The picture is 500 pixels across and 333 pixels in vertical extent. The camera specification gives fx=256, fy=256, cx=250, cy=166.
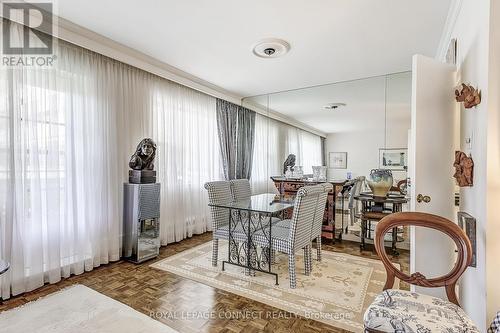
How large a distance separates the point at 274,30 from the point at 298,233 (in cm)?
203

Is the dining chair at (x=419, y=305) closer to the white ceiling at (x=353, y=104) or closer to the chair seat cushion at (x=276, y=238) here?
the chair seat cushion at (x=276, y=238)

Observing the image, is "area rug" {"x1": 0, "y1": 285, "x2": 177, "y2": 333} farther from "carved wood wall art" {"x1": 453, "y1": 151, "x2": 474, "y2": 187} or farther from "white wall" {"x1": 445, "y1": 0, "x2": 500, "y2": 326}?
"carved wood wall art" {"x1": 453, "y1": 151, "x2": 474, "y2": 187}

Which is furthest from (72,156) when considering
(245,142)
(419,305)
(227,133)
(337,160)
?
(337,160)

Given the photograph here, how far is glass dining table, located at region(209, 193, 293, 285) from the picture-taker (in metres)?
2.65

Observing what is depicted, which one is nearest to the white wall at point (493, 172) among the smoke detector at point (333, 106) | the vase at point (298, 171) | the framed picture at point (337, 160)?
the framed picture at point (337, 160)

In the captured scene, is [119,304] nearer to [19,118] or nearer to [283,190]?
[19,118]

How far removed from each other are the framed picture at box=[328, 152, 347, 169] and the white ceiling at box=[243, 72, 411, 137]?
39cm

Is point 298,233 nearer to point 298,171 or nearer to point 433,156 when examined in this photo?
point 433,156

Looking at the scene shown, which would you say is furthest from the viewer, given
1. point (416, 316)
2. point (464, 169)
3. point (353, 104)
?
point (353, 104)

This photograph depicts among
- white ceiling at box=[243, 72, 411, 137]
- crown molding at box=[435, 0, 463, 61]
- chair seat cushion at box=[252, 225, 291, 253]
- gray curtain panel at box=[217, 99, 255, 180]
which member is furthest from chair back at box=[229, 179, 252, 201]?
crown molding at box=[435, 0, 463, 61]

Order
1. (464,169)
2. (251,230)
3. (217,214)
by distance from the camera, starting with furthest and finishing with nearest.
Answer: (217,214)
(251,230)
(464,169)

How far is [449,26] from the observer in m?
2.40

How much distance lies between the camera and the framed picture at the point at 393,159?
3.73 m

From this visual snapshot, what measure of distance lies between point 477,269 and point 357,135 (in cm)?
282
